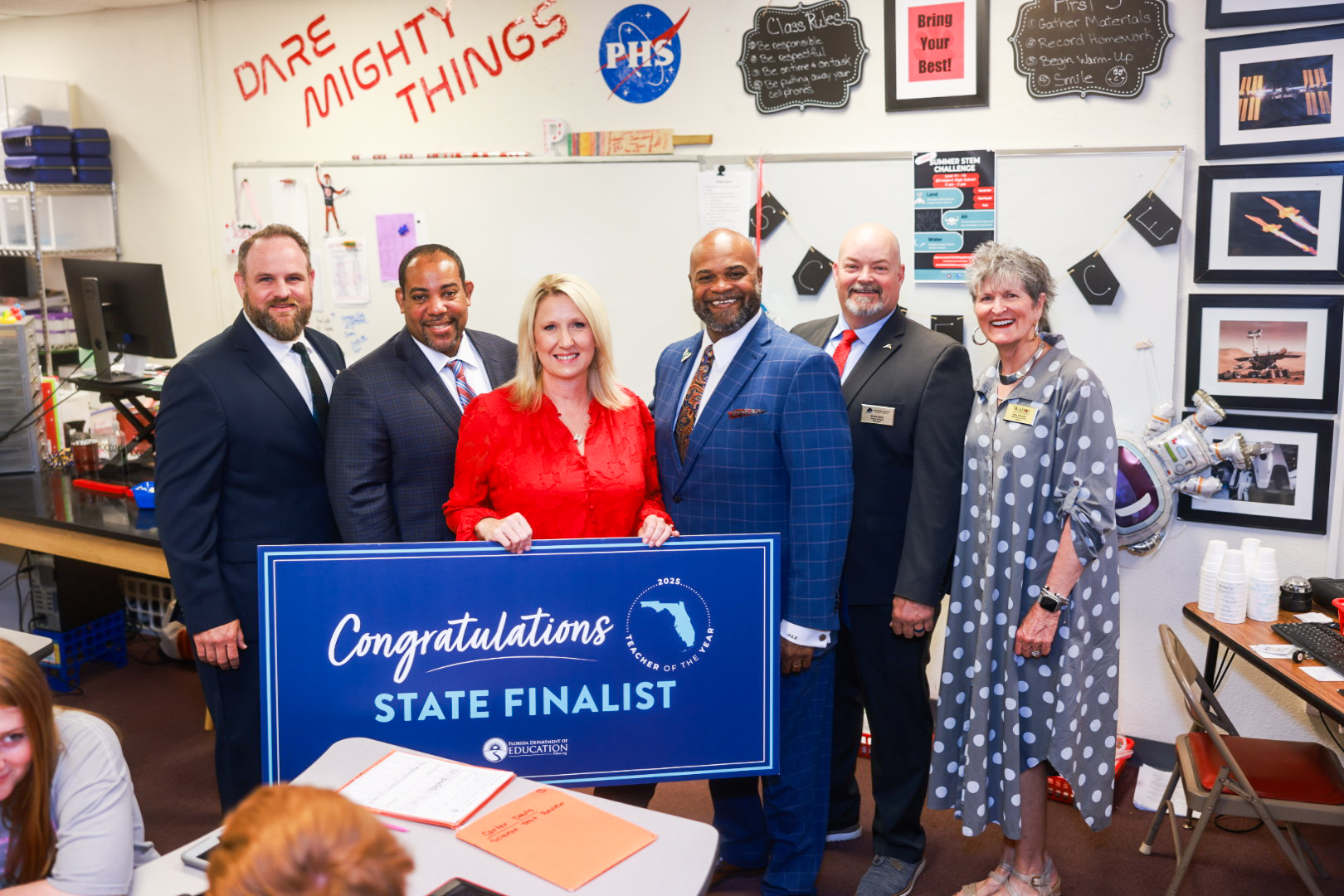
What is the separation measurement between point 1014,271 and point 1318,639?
4.58ft

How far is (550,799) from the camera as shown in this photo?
1.77 m

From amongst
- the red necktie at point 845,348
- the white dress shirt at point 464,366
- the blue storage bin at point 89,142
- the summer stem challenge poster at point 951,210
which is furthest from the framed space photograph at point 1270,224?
the blue storage bin at point 89,142

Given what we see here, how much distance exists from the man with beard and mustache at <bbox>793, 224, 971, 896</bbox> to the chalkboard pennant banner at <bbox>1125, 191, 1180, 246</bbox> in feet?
3.61

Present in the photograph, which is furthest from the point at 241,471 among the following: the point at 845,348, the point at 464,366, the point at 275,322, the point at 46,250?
the point at 46,250

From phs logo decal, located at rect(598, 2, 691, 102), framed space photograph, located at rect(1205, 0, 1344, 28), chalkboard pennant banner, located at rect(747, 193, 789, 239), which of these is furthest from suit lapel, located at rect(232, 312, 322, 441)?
framed space photograph, located at rect(1205, 0, 1344, 28)

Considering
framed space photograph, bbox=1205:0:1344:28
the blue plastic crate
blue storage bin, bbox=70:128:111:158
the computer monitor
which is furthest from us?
blue storage bin, bbox=70:128:111:158

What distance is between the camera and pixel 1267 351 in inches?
131

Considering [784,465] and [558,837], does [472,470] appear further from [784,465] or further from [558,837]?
[558,837]

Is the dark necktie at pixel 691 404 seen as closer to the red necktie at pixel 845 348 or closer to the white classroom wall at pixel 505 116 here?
the red necktie at pixel 845 348

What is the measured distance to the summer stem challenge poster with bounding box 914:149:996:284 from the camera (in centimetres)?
360

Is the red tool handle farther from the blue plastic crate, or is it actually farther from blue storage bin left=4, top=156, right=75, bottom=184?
blue storage bin left=4, top=156, right=75, bottom=184

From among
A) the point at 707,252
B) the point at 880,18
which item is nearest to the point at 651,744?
the point at 707,252

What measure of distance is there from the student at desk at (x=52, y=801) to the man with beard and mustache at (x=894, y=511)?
5.85 ft

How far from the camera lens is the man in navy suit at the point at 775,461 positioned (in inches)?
96.7
